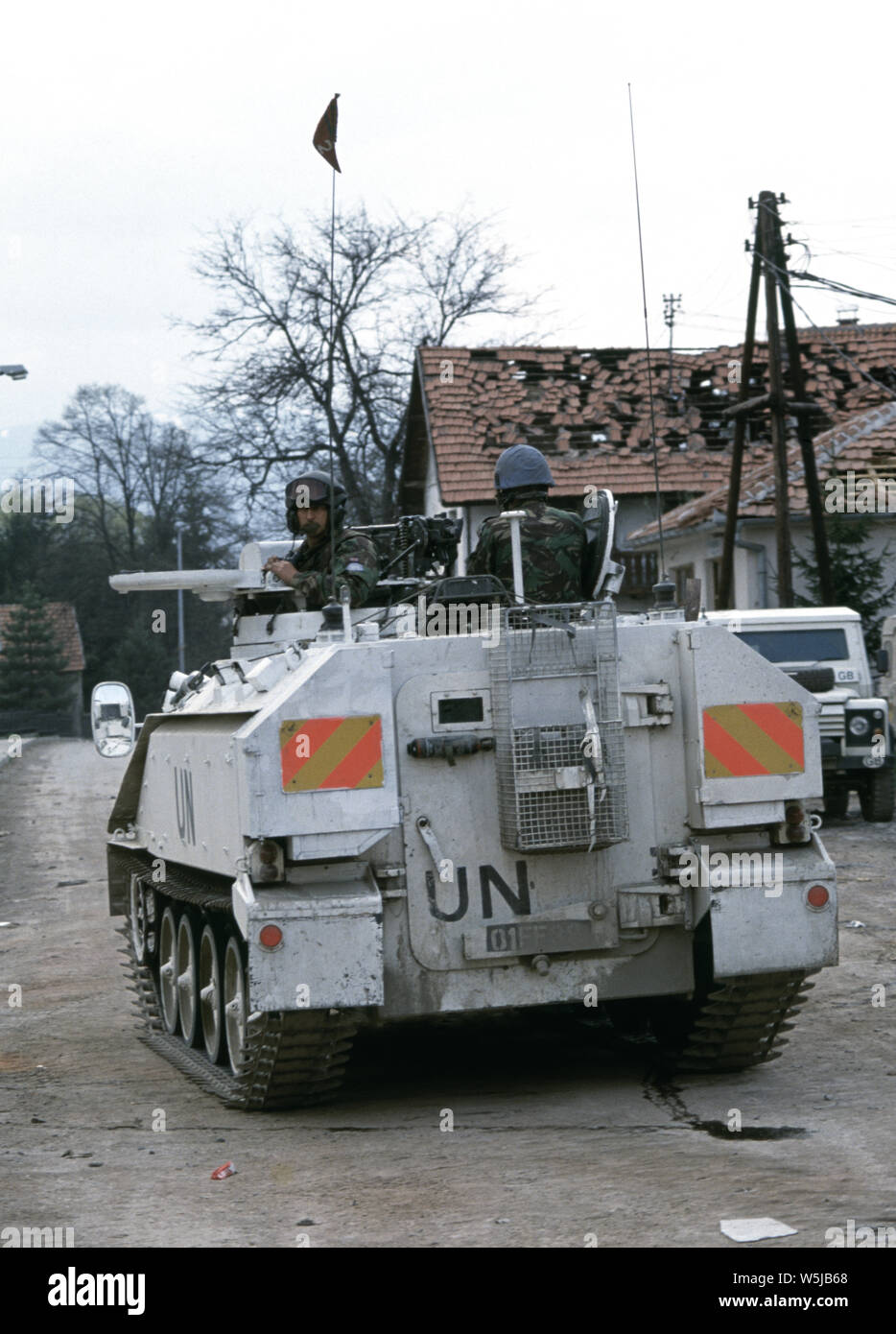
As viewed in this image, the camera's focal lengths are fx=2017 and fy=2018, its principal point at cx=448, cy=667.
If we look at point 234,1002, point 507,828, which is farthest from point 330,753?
point 234,1002

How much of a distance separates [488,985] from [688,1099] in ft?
2.77

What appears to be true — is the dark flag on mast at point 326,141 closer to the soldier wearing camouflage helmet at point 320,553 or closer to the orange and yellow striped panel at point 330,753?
the orange and yellow striped panel at point 330,753

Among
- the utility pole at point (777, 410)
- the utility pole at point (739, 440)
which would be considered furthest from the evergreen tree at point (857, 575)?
the utility pole at point (777, 410)

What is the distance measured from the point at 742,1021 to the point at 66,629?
73002 millimetres

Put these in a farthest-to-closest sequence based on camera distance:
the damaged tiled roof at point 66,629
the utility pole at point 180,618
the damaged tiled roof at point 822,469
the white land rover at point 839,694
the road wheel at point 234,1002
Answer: the damaged tiled roof at point 66,629, the utility pole at point 180,618, the damaged tiled roof at point 822,469, the white land rover at point 839,694, the road wheel at point 234,1002

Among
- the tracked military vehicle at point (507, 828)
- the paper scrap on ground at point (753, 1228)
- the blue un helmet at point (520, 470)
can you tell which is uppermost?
the blue un helmet at point (520, 470)

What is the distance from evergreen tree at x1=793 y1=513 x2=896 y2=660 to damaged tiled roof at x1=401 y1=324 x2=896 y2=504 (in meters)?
7.04

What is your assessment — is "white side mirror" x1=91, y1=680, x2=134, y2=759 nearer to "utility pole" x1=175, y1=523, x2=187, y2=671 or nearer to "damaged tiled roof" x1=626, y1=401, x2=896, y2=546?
"utility pole" x1=175, y1=523, x2=187, y2=671

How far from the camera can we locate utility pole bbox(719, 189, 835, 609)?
25.3 meters

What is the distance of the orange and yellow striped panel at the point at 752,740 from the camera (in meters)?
7.39

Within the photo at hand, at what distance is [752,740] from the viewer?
7426 mm

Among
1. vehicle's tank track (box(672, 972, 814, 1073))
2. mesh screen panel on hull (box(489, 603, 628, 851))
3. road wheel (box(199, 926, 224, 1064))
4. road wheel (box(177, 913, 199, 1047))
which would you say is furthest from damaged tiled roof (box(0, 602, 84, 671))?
mesh screen panel on hull (box(489, 603, 628, 851))

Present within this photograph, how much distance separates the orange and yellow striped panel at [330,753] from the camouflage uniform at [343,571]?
1484 millimetres

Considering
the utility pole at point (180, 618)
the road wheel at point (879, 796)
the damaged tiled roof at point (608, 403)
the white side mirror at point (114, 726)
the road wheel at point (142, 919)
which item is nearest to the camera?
the white side mirror at point (114, 726)
